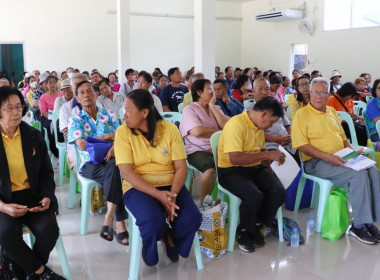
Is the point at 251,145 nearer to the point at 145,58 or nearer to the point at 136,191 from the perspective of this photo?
the point at 136,191

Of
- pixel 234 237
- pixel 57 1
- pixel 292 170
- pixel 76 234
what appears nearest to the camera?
pixel 234 237

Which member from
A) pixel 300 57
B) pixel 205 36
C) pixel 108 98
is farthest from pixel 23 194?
pixel 300 57

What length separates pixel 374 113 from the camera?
387cm

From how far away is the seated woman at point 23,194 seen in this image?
194cm

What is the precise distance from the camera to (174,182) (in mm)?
2305

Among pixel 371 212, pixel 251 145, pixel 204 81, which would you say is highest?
pixel 204 81

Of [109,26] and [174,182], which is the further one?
[109,26]

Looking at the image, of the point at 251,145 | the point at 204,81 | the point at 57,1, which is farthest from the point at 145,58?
the point at 251,145

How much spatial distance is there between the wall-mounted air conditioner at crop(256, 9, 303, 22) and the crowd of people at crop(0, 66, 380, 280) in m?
7.65

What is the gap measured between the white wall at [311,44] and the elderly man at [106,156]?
748 cm

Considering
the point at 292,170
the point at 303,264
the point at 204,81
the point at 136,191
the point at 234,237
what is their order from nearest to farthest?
the point at 136,191
the point at 303,264
the point at 234,237
the point at 292,170
the point at 204,81

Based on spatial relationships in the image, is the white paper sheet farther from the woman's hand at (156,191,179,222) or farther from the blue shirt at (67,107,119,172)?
the blue shirt at (67,107,119,172)

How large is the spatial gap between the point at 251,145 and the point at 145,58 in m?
9.78

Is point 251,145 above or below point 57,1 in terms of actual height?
below
